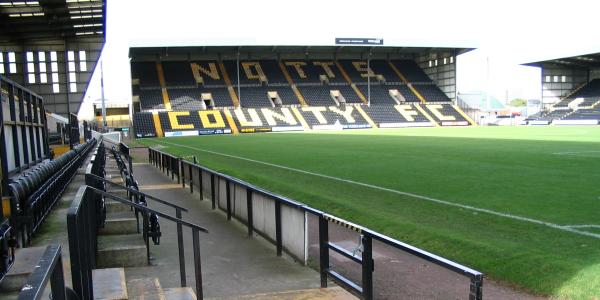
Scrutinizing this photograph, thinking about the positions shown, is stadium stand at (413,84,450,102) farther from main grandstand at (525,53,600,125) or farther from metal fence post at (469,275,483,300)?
metal fence post at (469,275,483,300)

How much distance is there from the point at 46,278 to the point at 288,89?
212ft

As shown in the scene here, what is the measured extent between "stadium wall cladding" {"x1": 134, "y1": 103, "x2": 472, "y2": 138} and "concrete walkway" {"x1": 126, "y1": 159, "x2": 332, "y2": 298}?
153 ft

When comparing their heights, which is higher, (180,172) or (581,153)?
(180,172)

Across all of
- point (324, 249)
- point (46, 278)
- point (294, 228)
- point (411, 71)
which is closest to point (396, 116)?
point (411, 71)

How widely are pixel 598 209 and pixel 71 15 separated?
18.9 meters

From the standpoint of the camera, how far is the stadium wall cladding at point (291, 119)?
55.0 meters

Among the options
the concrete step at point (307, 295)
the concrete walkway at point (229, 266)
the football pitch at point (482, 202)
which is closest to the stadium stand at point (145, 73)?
the football pitch at point (482, 202)

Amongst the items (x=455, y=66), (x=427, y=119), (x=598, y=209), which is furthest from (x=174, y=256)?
(x=455, y=66)

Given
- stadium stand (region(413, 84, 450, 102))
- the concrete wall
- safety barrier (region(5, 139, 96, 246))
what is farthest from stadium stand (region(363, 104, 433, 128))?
safety barrier (region(5, 139, 96, 246))

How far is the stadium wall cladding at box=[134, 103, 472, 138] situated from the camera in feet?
180

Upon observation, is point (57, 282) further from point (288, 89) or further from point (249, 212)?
point (288, 89)

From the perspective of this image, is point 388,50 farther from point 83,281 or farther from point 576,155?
point 83,281

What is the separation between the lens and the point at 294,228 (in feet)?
21.5

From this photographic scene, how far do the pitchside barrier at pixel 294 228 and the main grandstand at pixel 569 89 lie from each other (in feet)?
184
